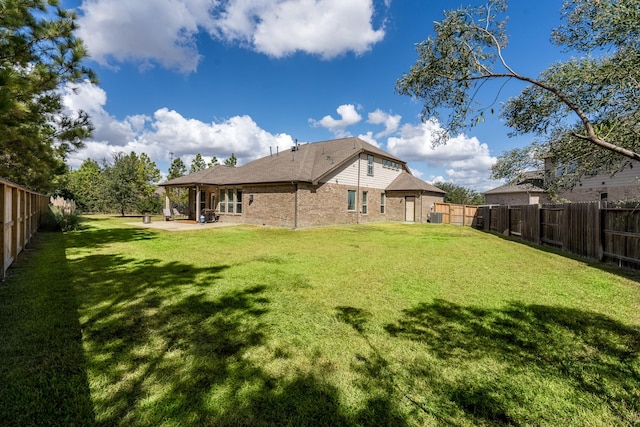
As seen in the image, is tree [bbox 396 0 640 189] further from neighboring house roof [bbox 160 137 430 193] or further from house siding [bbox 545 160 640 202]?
house siding [bbox 545 160 640 202]

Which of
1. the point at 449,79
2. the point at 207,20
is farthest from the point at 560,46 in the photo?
the point at 207,20

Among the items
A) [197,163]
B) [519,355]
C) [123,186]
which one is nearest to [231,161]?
[197,163]

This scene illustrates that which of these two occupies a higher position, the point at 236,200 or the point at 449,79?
the point at 449,79

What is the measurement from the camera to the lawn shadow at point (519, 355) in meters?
2.48

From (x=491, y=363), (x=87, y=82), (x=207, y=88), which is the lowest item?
(x=491, y=363)

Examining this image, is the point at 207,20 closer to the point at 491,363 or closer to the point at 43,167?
the point at 43,167

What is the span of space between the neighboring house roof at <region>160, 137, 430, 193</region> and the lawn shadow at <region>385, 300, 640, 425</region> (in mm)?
13408

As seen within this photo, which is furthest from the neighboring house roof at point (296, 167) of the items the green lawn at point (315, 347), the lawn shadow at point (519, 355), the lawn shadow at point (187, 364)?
the lawn shadow at point (519, 355)

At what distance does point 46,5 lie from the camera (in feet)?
23.4

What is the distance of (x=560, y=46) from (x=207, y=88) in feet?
69.6

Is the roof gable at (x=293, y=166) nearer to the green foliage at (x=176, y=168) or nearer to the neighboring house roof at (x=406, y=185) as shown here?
the neighboring house roof at (x=406, y=185)

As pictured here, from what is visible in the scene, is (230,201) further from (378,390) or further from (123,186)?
(378,390)

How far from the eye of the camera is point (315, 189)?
18.3 metres

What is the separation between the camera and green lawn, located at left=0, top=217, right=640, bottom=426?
237cm
